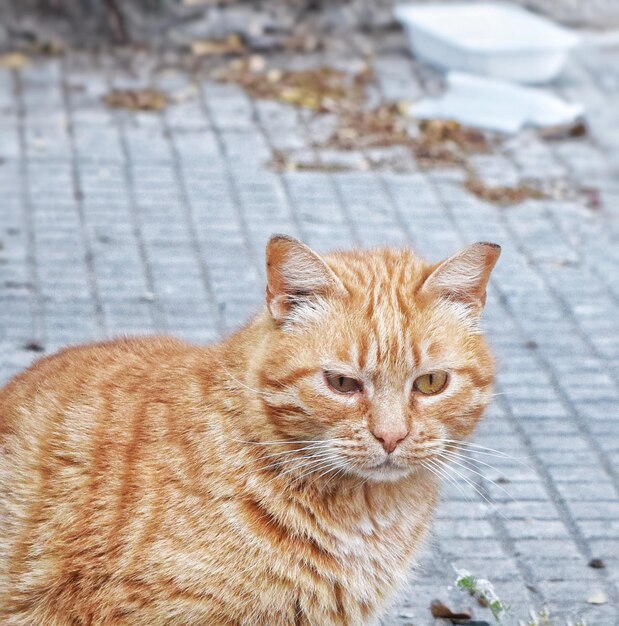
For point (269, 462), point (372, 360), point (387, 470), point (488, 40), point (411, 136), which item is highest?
point (372, 360)

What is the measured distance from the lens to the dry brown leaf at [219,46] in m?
8.94

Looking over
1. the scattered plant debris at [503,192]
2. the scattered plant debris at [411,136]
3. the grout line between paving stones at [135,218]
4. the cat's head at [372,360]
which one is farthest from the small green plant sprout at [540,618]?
the scattered plant debris at [411,136]

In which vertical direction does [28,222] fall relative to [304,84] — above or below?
above

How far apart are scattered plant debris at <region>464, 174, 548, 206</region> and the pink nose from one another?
4.07m

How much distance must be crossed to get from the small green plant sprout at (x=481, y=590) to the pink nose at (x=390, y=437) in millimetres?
1038

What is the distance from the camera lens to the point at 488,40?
29.5 ft

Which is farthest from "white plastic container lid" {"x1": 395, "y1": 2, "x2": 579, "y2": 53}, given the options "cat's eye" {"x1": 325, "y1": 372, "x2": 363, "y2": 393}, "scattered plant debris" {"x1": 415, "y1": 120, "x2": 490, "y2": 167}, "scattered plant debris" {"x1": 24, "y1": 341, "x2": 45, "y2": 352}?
"cat's eye" {"x1": 325, "y1": 372, "x2": 363, "y2": 393}

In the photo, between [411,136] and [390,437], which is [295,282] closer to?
[390,437]

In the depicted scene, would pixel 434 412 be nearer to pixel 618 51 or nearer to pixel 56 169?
pixel 56 169

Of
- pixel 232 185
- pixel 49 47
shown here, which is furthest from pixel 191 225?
pixel 49 47

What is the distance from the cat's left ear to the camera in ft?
12.3

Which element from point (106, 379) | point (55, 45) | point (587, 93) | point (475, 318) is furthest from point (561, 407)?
point (55, 45)

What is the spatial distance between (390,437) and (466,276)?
58 cm

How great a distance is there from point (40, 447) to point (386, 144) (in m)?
4.63
